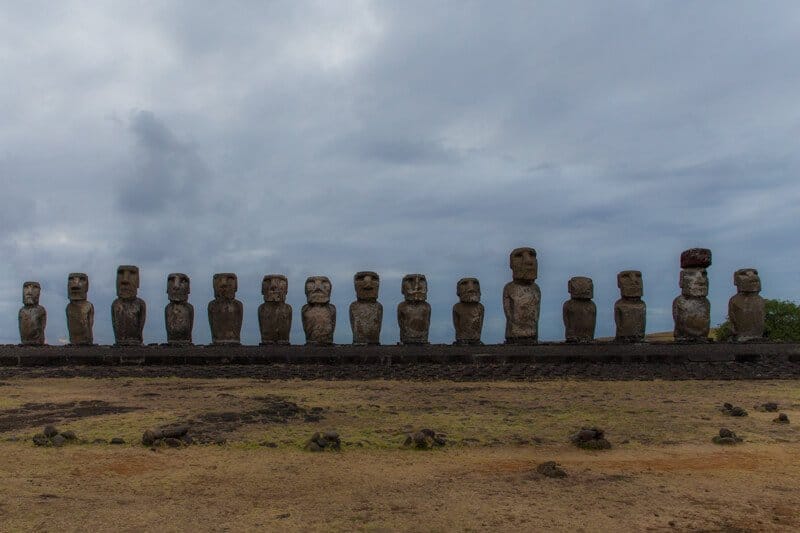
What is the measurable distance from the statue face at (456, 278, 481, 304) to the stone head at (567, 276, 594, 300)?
2.02 metres

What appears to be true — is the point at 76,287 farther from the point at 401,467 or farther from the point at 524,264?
the point at 401,467

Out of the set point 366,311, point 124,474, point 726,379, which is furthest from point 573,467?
point 366,311

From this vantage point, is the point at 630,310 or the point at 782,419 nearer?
the point at 782,419

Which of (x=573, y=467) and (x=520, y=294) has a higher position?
(x=520, y=294)

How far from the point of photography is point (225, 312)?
15.1 metres

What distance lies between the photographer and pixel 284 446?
17.9ft

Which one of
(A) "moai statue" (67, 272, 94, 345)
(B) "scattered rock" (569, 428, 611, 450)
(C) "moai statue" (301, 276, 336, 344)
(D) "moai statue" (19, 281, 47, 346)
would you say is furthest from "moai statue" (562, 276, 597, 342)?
(D) "moai statue" (19, 281, 47, 346)

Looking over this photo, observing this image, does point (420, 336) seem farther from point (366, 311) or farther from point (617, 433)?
point (617, 433)

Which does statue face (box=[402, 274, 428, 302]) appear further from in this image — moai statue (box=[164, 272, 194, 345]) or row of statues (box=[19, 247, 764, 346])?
moai statue (box=[164, 272, 194, 345])

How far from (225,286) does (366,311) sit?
3.37 meters

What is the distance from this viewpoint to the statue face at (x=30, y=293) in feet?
54.0

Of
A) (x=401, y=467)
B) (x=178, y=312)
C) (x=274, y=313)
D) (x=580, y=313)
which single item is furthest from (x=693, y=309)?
(x=178, y=312)

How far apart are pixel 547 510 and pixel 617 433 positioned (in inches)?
94.9

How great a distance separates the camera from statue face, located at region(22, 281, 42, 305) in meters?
16.5
